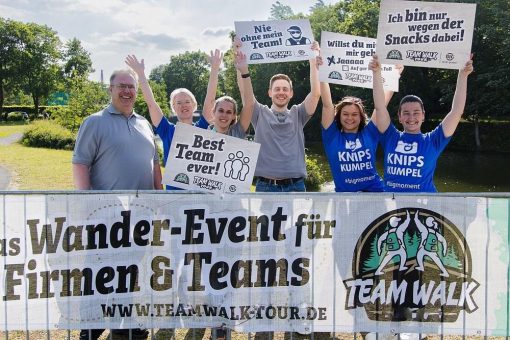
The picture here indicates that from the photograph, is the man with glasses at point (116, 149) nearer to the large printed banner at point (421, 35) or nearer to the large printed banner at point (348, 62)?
the large printed banner at point (348, 62)

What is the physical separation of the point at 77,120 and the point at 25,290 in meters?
30.6

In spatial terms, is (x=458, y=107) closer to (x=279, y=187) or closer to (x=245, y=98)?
(x=279, y=187)

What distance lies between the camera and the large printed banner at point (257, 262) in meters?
4.03

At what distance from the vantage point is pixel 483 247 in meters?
4.04

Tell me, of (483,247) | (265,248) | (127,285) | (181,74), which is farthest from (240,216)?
(181,74)

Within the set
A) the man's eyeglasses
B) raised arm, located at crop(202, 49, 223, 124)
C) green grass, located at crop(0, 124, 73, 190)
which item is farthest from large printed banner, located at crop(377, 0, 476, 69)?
green grass, located at crop(0, 124, 73, 190)

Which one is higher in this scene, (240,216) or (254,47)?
(254,47)

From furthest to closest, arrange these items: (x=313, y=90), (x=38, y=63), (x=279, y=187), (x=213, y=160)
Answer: (x=38, y=63)
(x=313, y=90)
(x=279, y=187)
(x=213, y=160)

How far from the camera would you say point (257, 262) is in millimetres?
4082

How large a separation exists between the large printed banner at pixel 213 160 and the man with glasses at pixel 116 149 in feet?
A: 1.00

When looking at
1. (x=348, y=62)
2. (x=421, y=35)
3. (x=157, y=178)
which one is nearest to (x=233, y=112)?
(x=157, y=178)

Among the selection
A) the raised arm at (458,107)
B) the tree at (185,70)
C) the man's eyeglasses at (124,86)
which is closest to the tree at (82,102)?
the man's eyeglasses at (124,86)

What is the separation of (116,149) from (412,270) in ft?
9.08

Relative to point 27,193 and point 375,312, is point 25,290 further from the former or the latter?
point 375,312
